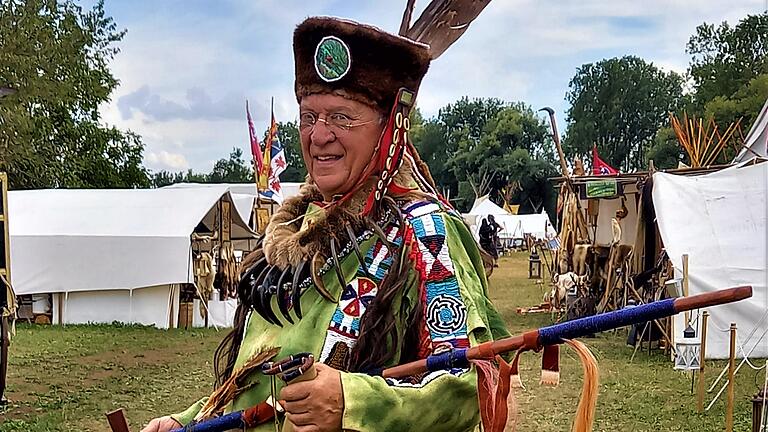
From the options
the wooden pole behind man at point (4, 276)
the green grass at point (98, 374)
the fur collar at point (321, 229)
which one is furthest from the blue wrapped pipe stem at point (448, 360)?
the wooden pole behind man at point (4, 276)

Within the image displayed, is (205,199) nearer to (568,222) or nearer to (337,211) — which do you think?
(568,222)

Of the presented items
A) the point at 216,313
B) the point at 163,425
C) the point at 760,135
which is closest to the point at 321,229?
the point at 163,425

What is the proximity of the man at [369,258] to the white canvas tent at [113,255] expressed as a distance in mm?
10653

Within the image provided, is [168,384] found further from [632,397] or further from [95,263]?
[632,397]

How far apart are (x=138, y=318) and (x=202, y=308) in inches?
39.2

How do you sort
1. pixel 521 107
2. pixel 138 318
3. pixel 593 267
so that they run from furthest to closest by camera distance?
1. pixel 521 107
2. pixel 138 318
3. pixel 593 267

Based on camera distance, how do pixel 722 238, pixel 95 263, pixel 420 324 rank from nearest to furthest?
1. pixel 420 324
2. pixel 722 238
3. pixel 95 263

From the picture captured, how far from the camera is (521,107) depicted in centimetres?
5309

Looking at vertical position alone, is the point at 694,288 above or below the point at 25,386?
above

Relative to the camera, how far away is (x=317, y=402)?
4.40 ft

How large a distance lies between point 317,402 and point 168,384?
7642 mm

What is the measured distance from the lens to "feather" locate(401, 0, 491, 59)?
1844 millimetres

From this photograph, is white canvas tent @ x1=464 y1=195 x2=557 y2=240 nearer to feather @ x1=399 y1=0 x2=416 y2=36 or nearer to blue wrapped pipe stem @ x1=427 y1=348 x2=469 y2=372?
feather @ x1=399 y1=0 x2=416 y2=36

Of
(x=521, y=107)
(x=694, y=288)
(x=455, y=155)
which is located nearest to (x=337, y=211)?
(x=694, y=288)
